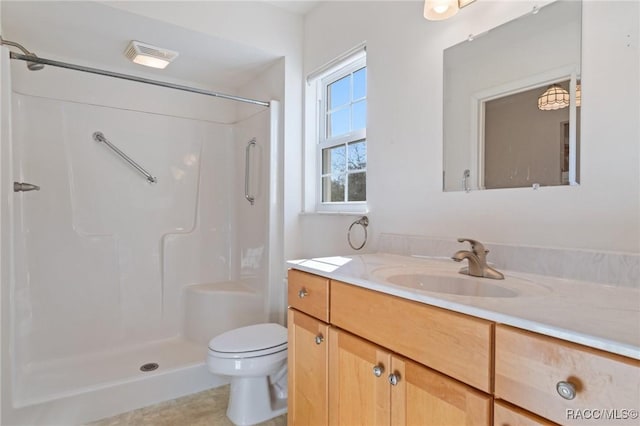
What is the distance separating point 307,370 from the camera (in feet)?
4.10

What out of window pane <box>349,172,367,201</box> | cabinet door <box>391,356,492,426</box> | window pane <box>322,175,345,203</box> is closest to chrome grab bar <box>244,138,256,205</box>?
window pane <box>322,175,345,203</box>

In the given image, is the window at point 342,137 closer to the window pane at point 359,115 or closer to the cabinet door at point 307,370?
the window pane at point 359,115

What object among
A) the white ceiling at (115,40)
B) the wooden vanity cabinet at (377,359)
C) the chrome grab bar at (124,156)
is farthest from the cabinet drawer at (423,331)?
the chrome grab bar at (124,156)

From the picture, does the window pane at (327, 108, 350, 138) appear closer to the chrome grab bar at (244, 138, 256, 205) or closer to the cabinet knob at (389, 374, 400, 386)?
the chrome grab bar at (244, 138, 256, 205)

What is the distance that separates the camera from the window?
6.50ft

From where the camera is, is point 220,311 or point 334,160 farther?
point 220,311

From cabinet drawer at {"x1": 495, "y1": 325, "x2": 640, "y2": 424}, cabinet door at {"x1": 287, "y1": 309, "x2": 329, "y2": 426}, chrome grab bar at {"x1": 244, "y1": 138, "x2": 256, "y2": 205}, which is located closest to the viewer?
cabinet drawer at {"x1": 495, "y1": 325, "x2": 640, "y2": 424}

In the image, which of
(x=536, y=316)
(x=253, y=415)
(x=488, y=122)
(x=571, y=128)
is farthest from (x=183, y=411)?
(x=571, y=128)

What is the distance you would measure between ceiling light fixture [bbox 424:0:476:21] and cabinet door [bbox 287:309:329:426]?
1.30 meters

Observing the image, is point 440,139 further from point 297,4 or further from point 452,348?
point 297,4

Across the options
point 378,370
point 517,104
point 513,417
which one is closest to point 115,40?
point 517,104

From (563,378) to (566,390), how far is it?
19 mm

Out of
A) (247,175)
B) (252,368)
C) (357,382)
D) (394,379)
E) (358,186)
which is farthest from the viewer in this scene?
(247,175)

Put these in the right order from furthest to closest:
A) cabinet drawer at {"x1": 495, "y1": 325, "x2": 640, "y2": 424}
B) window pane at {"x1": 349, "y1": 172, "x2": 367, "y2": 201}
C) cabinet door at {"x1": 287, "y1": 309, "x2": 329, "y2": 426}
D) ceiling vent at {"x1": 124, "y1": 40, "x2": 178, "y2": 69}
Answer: ceiling vent at {"x1": 124, "y1": 40, "x2": 178, "y2": 69}
window pane at {"x1": 349, "y1": 172, "x2": 367, "y2": 201}
cabinet door at {"x1": 287, "y1": 309, "x2": 329, "y2": 426}
cabinet drawer at {"x1": 495, "y1": 325, "x2": 640, "y2": 424}
